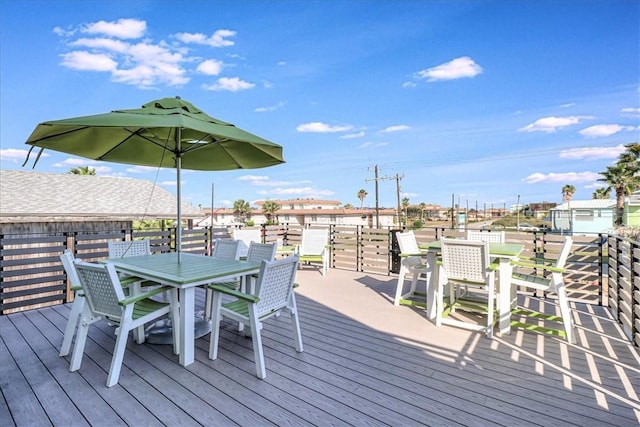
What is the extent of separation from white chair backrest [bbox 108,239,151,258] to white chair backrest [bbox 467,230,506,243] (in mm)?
4560

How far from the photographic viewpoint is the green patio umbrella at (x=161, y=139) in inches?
90.7

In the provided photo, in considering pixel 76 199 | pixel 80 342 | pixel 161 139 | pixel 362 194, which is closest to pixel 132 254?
pixel 161 139

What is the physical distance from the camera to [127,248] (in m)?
3.56

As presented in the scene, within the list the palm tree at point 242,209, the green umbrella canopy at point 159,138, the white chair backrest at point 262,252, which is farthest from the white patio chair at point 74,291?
the palm tree at point 242,209

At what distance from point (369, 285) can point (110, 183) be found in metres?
12.5

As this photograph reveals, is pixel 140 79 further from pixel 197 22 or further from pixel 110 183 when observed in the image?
pixel 110 183

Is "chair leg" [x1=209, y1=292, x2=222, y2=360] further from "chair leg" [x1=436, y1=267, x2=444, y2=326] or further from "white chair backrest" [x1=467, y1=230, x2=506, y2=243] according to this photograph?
"white chair backrest" [x1=467, y1=230, x2=506, y2=243]

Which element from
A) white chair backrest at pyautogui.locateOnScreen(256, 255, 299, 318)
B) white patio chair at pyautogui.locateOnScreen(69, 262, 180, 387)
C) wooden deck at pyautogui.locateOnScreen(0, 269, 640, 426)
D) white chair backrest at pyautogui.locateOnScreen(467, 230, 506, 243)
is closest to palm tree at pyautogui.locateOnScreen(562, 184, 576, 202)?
white chair backrest at pyautogui.locateOnScreen(467, 230, 506, 243)

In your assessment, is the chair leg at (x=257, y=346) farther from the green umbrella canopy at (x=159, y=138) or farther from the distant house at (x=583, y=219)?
the distant house at (x=583, y=219)

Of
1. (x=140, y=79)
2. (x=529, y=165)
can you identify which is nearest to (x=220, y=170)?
(x=140, y=79)

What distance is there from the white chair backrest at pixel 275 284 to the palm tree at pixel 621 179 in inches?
1091

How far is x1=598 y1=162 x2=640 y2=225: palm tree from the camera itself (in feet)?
70.3

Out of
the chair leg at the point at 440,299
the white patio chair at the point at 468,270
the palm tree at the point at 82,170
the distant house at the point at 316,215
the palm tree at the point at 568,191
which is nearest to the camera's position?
the white patio chair at the point at 468,270

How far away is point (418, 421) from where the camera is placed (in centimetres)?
169
